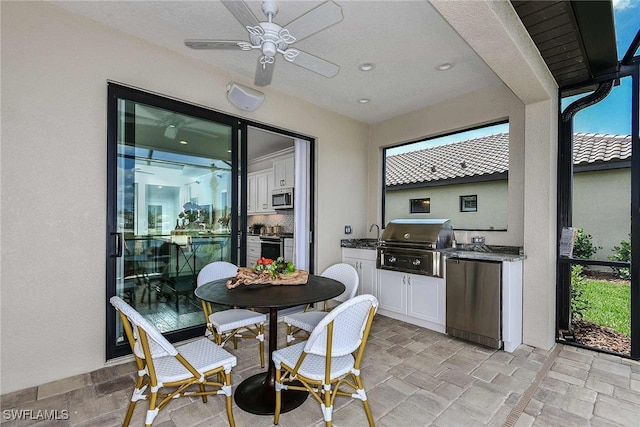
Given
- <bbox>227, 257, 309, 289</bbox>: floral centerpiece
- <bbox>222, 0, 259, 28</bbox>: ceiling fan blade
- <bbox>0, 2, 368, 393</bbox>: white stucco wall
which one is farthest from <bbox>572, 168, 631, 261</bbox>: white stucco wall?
<bbox>0, 2, 368, 393</bbox>: white stucco wall

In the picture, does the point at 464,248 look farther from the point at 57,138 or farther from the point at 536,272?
the point at 57,138

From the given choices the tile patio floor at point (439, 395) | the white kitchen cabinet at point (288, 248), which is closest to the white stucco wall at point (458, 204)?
the tile patio floor at point (439, 395)

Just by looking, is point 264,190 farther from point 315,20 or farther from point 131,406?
point 131,406

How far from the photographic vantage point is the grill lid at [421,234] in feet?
11.1

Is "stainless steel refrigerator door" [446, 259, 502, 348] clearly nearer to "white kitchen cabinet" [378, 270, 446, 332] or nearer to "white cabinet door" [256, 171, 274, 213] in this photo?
"white kitchen cabinet" [378, 270, 446, 332]

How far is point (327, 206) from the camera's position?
13.7 ft

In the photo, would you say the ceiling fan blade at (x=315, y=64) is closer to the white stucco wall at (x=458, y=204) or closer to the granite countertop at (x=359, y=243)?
the granite countertop at (x=359, y=243)

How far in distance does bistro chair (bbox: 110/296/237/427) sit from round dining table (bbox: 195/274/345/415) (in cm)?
32

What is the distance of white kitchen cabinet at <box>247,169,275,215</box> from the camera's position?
5.86 metres

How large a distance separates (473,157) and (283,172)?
3062 millimetres

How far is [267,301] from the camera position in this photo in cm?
176

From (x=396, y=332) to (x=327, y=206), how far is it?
1816mm

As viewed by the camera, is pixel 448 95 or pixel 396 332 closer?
pixel 396 332

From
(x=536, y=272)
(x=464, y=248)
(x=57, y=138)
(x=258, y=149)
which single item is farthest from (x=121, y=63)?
(x=536, y=272)
